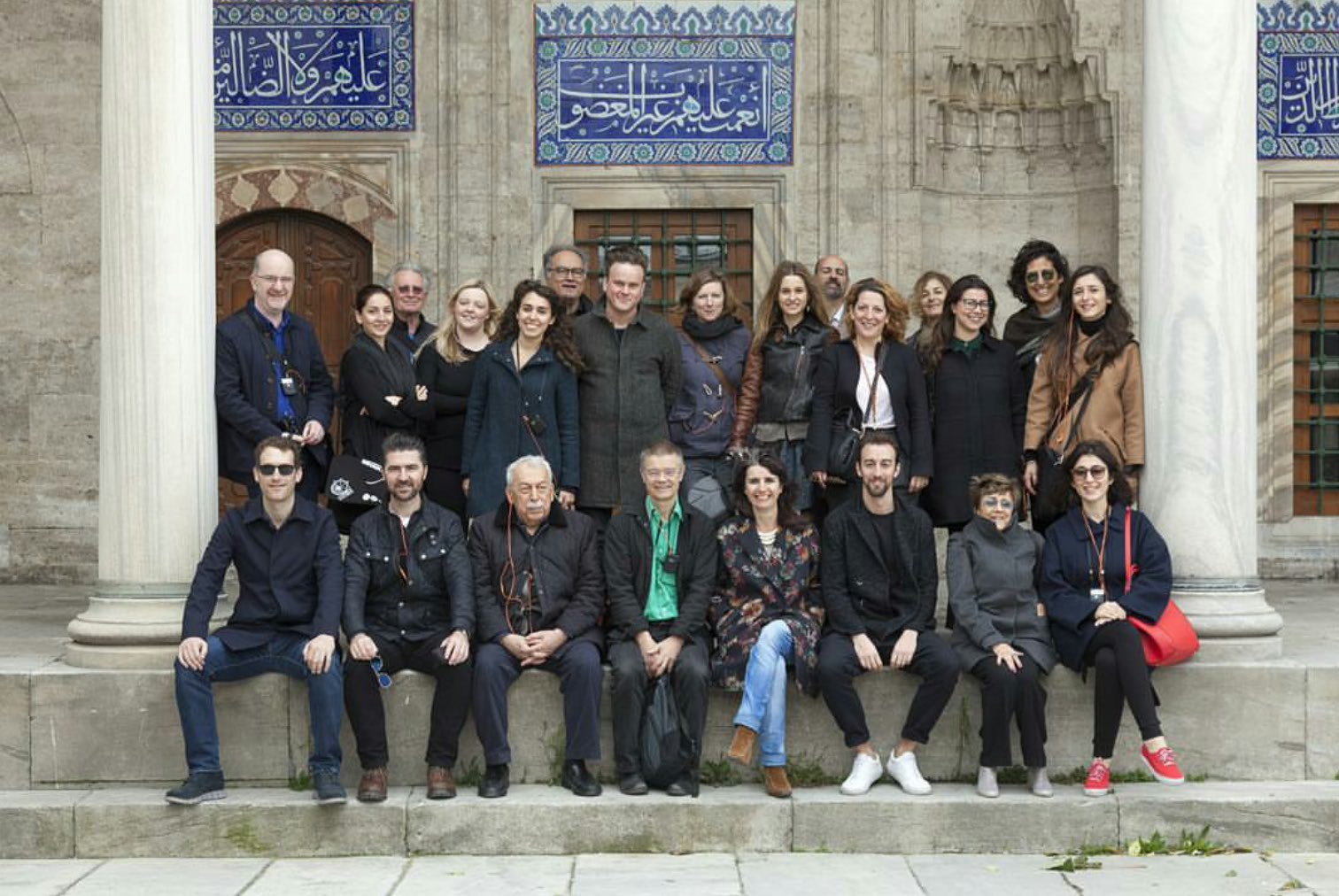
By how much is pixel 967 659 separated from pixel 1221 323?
6.40 feet

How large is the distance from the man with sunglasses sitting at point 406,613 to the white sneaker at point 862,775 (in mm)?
1640

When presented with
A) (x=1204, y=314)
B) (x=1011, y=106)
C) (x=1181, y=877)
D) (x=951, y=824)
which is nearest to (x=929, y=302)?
(x=1204, y=314)

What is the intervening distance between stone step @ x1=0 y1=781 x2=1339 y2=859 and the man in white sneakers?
225 millimetres

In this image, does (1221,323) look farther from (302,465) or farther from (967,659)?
(302,465)

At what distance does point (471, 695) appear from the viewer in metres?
7.64

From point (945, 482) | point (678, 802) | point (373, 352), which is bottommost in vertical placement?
point (678, 802)

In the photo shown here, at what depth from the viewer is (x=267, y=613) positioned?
7.63m

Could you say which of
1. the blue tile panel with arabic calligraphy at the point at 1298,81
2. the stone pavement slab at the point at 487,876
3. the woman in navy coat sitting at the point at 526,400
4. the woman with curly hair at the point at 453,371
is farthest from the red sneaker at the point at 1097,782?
the blue tile panel with arabic calligraphy at the point at 1298,81

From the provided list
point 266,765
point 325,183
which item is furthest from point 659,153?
point 266,765

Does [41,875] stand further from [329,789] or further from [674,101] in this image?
[674,101]

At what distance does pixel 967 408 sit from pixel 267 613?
3.31 m

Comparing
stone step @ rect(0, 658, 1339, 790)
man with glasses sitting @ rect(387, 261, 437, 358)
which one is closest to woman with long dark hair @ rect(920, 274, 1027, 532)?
stone step @ rect(0, 658, 1339, 790)

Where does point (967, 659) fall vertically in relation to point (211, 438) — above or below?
below

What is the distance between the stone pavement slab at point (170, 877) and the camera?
6863mm
